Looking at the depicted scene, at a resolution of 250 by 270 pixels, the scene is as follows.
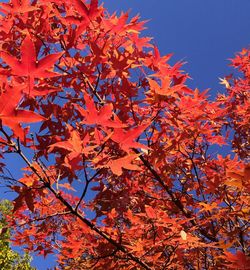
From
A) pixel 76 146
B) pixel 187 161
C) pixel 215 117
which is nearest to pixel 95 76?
pixel 76 146

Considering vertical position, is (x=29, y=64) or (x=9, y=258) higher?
(x=9, y=258)

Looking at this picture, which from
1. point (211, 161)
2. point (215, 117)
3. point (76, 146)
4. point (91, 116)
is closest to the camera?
point (91, 116)

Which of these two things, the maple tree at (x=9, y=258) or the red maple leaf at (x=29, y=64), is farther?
the maple tree at (x=9, y=258)

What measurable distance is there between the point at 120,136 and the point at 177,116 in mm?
1159

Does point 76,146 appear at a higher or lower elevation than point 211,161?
lower

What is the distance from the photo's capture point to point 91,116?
1.63 m

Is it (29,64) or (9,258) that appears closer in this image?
(29,64)

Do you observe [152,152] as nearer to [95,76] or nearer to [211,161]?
[95,76]

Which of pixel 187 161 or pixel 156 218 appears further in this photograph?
pixel 187 161

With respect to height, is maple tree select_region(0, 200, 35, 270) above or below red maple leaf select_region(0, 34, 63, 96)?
above

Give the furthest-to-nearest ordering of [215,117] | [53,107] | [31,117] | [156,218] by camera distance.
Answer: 1. [215,117]
2. [53,107]
3. [156,218]
4. [31,117]

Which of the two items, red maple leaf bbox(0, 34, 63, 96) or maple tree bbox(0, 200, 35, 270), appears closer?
red maple leaf bbox(0, 34, 63, 96)

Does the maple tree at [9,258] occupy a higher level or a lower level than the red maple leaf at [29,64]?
higher

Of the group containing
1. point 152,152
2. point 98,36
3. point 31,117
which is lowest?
point 31,117
